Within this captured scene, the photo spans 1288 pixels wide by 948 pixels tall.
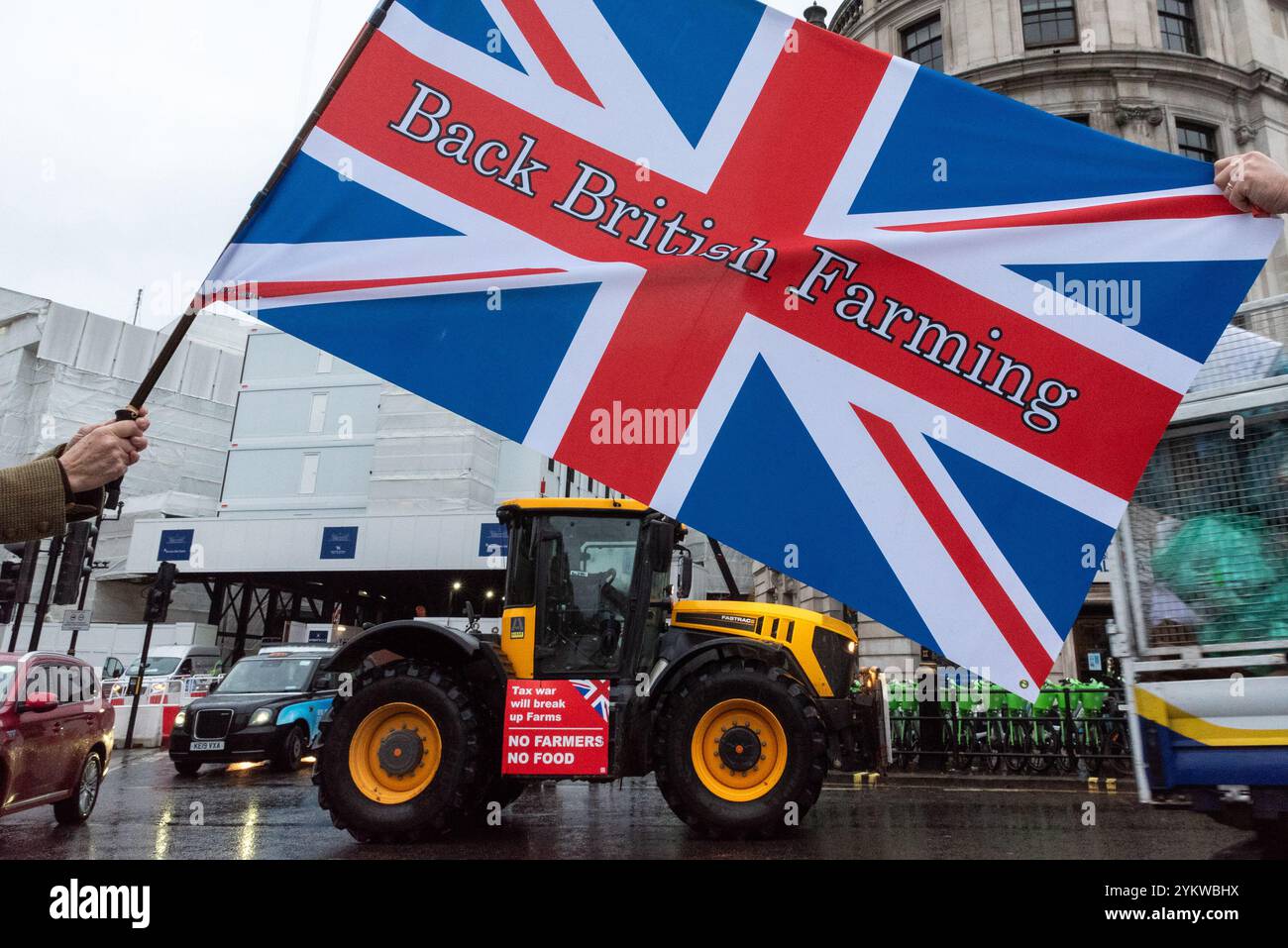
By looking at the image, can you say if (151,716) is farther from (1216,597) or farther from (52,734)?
(1216,597)

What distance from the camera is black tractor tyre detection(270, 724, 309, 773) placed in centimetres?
1196

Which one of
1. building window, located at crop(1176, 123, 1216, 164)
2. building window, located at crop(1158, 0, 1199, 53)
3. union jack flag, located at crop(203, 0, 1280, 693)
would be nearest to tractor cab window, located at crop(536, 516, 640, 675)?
union jack flag, located at crop(203, 0, 1280, 693)

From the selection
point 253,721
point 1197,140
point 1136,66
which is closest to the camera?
point 253,721

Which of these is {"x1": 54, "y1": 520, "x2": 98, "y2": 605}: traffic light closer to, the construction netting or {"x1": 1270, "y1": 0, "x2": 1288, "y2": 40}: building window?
the construction netting

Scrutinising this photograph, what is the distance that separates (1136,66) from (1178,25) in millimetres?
3192

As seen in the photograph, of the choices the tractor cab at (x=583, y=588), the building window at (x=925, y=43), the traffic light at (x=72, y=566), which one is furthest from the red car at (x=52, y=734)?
the building window at (x=925, y=43)

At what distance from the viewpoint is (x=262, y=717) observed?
11.9m

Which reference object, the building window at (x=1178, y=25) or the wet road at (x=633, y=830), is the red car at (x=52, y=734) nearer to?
the wet road at (x=633, y=830)

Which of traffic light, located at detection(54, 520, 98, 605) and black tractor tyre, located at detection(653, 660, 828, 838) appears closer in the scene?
black tractor tyre, located at detection(653, 660, 828, 838)

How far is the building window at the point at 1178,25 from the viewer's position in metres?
23.2

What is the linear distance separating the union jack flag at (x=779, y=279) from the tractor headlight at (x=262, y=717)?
1033cm

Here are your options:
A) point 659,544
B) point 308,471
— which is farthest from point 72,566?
point 308,471

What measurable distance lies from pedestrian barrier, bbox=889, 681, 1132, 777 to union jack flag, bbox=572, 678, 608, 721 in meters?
7.92
